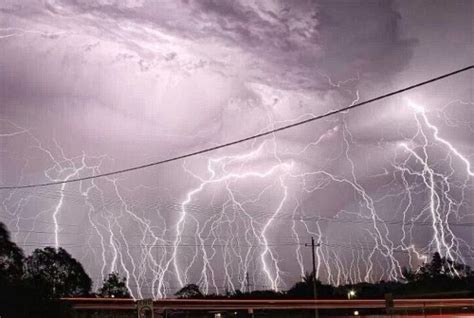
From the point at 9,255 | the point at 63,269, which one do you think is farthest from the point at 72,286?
the point at 9,255

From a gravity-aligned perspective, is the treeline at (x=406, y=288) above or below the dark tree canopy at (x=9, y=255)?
below

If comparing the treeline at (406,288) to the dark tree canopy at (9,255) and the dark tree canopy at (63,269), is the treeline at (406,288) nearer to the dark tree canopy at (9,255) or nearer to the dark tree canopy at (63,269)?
the dark tree canopy at (63,269)

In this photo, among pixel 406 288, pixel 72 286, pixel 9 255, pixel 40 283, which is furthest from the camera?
pixel 406 288

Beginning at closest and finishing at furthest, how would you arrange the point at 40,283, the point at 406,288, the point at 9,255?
the point at 40,283 < the point at 9,255 < the point at 406,288

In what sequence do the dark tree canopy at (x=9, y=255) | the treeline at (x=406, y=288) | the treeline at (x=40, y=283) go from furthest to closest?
the treeline at (x=406, y=288) → the dark tree canopy at (x=9, y=255) → the treeline at (x=40, y=283)

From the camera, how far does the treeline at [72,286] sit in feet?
77.4

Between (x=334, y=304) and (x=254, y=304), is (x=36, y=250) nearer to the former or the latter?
(x=254, y=304)

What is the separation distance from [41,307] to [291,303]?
29948mm

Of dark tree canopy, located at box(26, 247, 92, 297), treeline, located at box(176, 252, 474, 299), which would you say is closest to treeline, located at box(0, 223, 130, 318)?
dark tree canopy, located at box(26, 247, 92, 297)

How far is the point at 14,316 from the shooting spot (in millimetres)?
22484

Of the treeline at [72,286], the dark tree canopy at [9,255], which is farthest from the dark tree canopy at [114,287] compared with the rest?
the dark tree canopy at [9,255]

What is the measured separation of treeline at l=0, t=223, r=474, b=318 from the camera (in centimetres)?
2358

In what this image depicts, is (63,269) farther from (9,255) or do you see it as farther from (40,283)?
(40,283)

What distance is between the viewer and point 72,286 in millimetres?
64625
